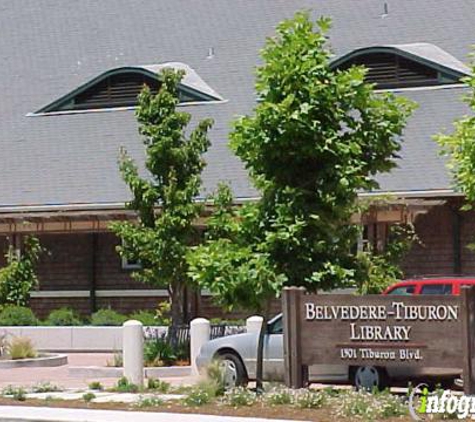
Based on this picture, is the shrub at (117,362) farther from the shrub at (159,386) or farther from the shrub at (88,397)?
the shrub at (88,397)

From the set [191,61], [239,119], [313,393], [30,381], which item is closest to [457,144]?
A: [239,119]

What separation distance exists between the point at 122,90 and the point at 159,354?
43.7ft

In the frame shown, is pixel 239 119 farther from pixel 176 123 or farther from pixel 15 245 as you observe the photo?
pixel 15 245

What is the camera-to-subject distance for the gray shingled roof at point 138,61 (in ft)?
106

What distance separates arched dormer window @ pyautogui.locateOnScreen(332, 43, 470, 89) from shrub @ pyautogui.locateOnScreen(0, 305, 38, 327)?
10.5 m

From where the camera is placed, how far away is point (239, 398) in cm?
1694

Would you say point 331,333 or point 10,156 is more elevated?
point 10,156

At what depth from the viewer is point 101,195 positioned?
107 ft

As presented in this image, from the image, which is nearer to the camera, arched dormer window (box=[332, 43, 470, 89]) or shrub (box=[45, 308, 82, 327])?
shrub (box=[45, 308, 82, 327])

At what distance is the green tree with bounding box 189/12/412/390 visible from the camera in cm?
1795

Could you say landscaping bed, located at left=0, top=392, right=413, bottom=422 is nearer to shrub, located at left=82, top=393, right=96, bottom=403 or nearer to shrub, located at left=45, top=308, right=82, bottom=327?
shrub, located at left=82, top=393, right=96, bottom=403

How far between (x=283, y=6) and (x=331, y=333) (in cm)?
2208

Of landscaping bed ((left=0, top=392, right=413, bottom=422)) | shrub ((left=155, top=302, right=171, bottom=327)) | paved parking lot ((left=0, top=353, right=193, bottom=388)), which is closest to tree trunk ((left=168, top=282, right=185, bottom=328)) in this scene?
paved parking lot ((left=0, top=353, right=193, bottom=388))

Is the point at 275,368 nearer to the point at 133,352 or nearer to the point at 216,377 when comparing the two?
the point at 216,377
